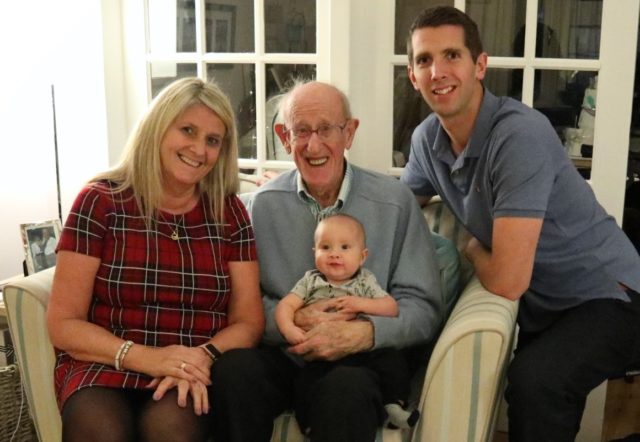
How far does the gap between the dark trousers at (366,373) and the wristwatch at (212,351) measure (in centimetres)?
20

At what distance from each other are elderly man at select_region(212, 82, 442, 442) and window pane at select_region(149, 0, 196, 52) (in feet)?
3.10

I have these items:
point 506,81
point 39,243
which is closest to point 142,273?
point 39,243

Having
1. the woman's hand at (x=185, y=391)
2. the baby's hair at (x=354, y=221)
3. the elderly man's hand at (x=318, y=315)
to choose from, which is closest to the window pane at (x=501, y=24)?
the baby's hair at (x=354, y=221)

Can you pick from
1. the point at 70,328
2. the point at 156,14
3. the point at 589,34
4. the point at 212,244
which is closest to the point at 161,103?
the point at 212,244

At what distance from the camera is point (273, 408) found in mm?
1763

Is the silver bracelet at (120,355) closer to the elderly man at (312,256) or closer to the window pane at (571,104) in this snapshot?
the elderly man at (312,256)

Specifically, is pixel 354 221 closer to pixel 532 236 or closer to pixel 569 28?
pixel 532 236

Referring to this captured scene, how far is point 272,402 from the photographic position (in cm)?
176

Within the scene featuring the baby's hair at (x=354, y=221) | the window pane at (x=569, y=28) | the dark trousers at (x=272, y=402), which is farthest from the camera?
the window pane at (x=569, y=28)

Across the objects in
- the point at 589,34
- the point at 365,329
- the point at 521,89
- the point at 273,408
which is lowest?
the point at 273,408

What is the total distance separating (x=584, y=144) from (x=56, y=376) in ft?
5.81

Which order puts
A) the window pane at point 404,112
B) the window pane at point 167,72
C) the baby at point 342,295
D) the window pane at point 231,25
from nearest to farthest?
1. the baby at point 342,295
2. the window pane at point 404,112
3. the window pane at point 231,25
4. the window pane at point 167,72

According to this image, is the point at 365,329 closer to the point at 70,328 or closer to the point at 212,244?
the point at 212,244

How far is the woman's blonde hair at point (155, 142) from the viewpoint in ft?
6.19
